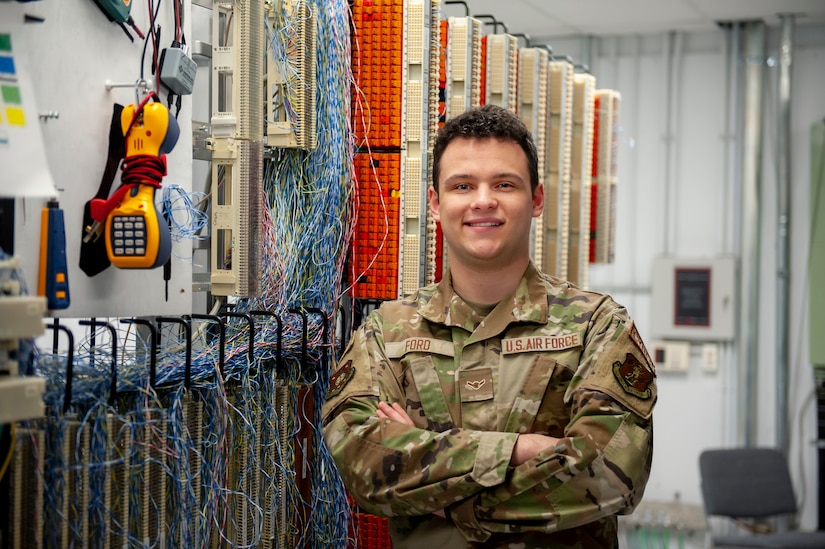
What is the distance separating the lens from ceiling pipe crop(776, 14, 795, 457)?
18.9 feet

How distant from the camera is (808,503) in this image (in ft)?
19.1

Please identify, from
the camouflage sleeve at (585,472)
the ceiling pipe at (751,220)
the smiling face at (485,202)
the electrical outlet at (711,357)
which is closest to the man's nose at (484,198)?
the smiling face at (485,202)

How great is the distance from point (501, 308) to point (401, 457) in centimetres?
41

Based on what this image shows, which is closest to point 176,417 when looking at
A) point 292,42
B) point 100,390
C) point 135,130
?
point 100,390

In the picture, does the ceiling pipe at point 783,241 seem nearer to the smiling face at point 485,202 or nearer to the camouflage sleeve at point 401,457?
the smiling face at point 485,202

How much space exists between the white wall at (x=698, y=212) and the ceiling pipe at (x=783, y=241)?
0.24 ft

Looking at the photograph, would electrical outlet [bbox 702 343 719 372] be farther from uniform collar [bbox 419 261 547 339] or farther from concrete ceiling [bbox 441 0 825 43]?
uniform collar [bbox 419 261 547 339]

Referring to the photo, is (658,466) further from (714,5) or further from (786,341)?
(714,5)

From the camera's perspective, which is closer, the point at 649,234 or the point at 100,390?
the point at 100,390

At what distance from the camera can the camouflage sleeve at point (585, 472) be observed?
6.17 feet

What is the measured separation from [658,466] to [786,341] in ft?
3.74

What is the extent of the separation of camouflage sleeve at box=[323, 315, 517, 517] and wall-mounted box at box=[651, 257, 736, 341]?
14.2 feet

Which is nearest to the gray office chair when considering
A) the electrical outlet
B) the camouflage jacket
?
the electrical outlet

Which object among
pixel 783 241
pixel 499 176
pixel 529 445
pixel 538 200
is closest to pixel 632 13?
pixel 783 241
